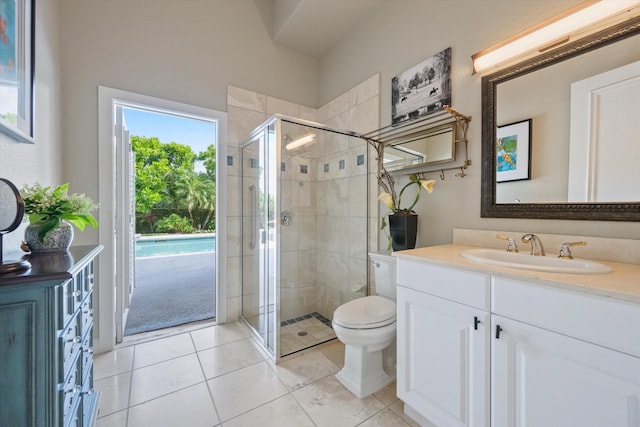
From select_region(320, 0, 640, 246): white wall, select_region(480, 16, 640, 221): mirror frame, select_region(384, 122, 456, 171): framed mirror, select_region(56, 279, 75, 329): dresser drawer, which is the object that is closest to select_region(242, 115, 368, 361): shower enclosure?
select_region(384, 122, 456, 171): framed mirror

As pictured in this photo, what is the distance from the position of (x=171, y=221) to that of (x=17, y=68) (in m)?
8.87

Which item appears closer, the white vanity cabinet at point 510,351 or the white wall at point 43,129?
the white vanity cabinet at point 510,351

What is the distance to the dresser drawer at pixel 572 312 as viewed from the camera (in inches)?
28.9

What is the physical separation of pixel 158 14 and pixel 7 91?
1.61 metres

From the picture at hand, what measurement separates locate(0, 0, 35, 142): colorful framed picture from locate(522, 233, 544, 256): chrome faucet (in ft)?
7.68

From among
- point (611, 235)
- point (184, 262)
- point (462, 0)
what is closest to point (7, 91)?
point (462, 0)

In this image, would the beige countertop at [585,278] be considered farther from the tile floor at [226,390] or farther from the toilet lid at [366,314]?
the tile floor at [226,390]

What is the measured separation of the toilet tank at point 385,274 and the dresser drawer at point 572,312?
804mm

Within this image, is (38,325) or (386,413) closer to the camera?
(38,325)

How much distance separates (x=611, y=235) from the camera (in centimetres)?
116

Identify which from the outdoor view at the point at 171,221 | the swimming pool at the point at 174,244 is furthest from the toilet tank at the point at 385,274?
the swimming pool at the point at 174,244

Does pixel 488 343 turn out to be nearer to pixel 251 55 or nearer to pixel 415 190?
pixel 415 190

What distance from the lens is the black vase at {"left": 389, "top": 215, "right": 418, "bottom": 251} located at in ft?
5.88

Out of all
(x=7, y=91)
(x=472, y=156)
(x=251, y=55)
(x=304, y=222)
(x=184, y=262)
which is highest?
(x=251, y=55)
